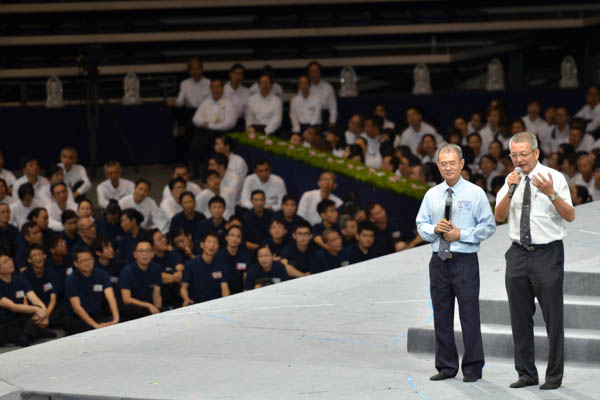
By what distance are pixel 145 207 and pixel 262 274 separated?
2.31 meters

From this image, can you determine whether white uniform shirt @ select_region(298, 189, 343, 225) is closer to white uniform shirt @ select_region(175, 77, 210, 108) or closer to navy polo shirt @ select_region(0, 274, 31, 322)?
navy polo shirt @ select_region(0, 274, 31, 322)

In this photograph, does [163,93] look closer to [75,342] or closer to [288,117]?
[288,117]

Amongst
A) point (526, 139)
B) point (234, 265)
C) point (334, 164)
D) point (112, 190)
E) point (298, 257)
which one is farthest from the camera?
point (112, 190)

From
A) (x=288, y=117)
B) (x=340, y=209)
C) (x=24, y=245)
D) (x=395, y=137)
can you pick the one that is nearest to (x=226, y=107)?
(x=288, y=117)

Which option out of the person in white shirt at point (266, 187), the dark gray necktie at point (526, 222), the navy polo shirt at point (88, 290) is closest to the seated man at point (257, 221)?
the person in white shirt at point (266, 187)

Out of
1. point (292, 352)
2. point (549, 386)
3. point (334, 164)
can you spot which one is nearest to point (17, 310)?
point (292, 352)

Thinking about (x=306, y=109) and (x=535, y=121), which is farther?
(x=306, y=109)

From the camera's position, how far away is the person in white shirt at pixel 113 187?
11383 millimetres

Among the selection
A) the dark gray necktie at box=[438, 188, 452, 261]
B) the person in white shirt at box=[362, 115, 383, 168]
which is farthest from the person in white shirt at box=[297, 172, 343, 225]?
the dark gray necktie at box=[438, 188, 452, 261]

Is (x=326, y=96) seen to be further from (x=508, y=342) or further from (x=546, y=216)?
(x=546, y=216)

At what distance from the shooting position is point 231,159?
1186 centimetres

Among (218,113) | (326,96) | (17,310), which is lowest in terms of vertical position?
(17,310)

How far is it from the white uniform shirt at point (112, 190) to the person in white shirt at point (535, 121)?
465 cm

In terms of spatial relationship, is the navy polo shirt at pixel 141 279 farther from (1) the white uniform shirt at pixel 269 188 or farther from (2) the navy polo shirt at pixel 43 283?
(1) the white uniform shirt at pixel 269 188
